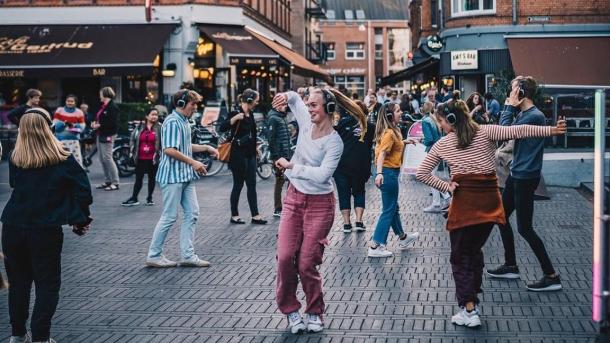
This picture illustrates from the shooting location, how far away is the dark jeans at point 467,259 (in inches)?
278

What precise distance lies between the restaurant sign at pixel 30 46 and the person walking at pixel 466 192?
2416cm

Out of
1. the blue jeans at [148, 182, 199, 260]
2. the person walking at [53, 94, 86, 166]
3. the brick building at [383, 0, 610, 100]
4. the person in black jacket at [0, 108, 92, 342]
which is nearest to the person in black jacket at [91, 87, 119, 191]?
the person walking at [53, 94, 86, 166]

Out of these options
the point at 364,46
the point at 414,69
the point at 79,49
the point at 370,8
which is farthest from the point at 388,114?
the point at 370,8

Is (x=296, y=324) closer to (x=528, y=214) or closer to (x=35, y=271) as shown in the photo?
(x=35, y=271)

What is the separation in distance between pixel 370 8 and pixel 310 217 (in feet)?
259

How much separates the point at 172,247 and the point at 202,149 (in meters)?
1.84

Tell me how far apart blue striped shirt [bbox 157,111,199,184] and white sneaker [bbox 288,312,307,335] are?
10.2 ft

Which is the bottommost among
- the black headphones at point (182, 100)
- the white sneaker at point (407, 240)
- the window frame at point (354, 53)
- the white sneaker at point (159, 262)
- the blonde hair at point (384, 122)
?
the white sneaker at point (159, 262)

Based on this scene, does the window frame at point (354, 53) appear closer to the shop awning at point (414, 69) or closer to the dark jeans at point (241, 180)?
the shop awning at point (414, 69)

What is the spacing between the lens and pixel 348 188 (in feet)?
39.4

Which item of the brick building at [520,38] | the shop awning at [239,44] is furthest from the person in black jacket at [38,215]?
the shop awning at [239,44]

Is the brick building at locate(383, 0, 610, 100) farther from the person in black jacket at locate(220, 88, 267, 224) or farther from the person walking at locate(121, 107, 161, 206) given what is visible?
the person in black jacket at locate(220, 88, 267, 224)

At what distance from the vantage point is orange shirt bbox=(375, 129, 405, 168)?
34.1ft

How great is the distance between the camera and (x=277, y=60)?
32.4 metres
